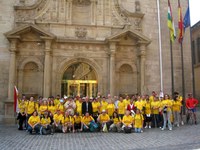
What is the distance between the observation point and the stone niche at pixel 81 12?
691 inches

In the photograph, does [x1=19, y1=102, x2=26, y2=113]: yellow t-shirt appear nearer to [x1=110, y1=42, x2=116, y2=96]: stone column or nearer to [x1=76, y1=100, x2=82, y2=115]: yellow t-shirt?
[x1=76, y1=100, x2=82, y2=115]: yellow t-shirt

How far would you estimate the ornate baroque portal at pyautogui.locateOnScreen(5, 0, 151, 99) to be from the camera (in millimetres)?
16141

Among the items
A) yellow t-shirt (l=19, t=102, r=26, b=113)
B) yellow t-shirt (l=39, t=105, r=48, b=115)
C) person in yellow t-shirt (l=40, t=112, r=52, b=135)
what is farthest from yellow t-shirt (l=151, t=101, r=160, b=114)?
yellow t-shirt (l=19, t=102, r=26, b=113)

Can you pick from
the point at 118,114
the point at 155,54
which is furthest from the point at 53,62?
the point at 155,54

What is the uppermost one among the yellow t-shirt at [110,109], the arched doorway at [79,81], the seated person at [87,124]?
the arched doorway at [79,81]

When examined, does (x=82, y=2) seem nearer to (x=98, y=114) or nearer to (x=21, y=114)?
(x=98, y=114)

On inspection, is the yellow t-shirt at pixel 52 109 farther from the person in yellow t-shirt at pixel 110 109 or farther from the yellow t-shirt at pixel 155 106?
the yellow t-shirt at pixel 155 106

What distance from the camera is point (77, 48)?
16984 millimetres

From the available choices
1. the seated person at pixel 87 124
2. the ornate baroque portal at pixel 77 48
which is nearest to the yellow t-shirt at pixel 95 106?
the seated person at pixel 87 124

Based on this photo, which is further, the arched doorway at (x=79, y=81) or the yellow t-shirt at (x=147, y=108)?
the arched doorway at (x=79, y=81)

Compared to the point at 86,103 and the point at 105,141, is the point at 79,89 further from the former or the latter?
the point at 105,141

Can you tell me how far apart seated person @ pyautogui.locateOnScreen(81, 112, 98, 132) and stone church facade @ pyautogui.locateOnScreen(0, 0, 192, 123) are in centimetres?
432

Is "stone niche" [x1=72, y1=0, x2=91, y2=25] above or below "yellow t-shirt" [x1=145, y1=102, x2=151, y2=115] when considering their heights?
above

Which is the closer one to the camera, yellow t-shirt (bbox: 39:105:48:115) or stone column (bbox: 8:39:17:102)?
yellow t-shirt (bbox: 39:105:48:115)
